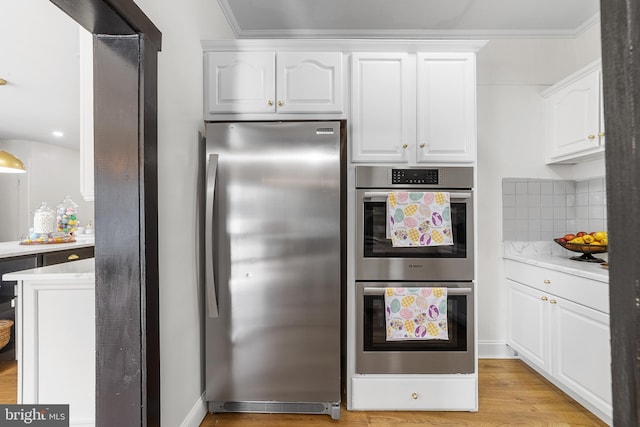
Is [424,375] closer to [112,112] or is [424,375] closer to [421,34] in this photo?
[112,112]

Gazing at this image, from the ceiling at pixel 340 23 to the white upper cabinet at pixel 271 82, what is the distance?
0.68 metres

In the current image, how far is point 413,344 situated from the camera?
208 centimetres

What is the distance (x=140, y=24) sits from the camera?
1.30m

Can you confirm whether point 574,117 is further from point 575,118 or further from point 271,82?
point 271,82

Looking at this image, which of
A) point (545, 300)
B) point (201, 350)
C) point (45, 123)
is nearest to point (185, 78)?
point (201, 350)

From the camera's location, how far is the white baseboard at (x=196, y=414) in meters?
1.82

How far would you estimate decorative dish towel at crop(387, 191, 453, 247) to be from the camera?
6.77ft

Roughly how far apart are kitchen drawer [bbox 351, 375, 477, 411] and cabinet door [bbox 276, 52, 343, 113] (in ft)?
5.58

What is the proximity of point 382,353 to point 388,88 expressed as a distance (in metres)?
1.62

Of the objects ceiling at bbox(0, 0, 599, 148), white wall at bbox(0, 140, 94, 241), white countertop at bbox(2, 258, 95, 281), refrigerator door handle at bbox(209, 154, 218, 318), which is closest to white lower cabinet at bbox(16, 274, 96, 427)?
white countertop at bbox(2, 258, 95, 281)

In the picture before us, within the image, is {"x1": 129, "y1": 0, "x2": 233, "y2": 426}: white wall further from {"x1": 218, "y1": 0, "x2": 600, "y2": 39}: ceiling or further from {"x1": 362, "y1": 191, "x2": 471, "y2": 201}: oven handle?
{"x1": 362, "y1": 191, "x2": 471, "y2": 201}: oven handle

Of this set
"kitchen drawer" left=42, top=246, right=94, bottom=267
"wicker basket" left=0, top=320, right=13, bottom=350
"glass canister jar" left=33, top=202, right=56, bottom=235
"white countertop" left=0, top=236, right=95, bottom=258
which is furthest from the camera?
"glass canister jar" left=33, top=202, right=56, bottom=235

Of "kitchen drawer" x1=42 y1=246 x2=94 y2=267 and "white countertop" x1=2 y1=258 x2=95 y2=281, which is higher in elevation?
"white countertop" x1=2 y1=258 x2=95 y2=281

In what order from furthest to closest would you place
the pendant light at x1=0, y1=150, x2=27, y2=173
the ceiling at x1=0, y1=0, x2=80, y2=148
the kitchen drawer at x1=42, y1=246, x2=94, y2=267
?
the pendant light at x1=0, y1=150, x2=27, y2=173, the kitchen drawer at x1=42, y1=246, x2=94, y2=267, the ceiling at x1=0, y1=0, x2=80, y2=148
